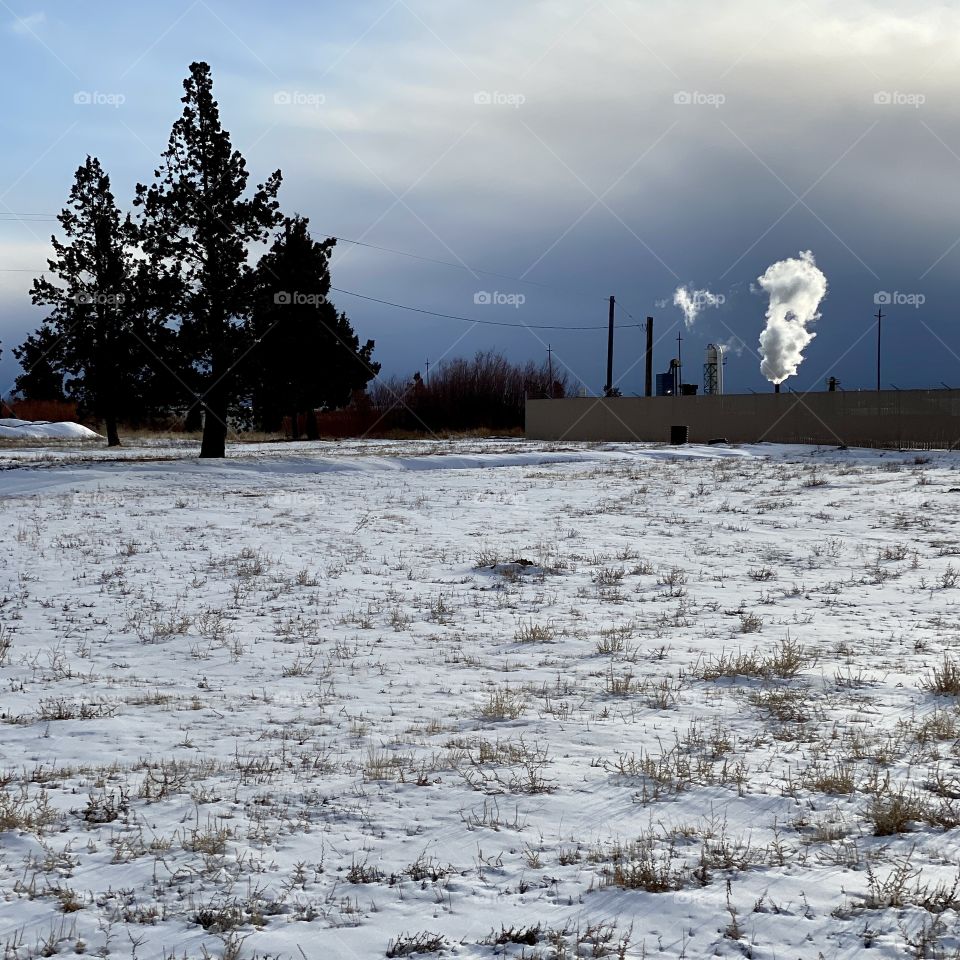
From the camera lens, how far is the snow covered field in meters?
3.76

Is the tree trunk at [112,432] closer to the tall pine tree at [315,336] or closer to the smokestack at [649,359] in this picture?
the tall pine tree at [315,336]

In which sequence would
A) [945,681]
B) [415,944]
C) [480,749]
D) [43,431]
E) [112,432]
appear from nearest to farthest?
[415,944], [480,749], [945,681], [112,432], [43,431]

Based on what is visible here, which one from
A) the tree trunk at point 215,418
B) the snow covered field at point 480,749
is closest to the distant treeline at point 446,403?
the tree trunk at point 215,418

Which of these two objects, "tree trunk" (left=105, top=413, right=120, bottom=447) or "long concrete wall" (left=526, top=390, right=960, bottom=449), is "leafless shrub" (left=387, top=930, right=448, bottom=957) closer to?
"long concrete wall" (left=526, top=390, right=960, bottom=449)

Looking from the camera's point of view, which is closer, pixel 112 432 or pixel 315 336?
pixel 112 432

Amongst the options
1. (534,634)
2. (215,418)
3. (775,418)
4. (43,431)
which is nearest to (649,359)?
(775,418)

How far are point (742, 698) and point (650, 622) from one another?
9.11 feet

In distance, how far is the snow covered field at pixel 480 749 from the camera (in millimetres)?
3756

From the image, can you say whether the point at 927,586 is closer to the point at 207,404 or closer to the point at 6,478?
the point at 6,478

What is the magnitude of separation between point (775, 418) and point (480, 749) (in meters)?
44.4

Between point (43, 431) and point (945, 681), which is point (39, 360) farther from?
point (945, 681)

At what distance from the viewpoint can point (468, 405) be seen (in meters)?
73.9

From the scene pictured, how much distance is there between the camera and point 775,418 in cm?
4734

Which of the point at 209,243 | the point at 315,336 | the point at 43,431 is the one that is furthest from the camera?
the point at 43,431
